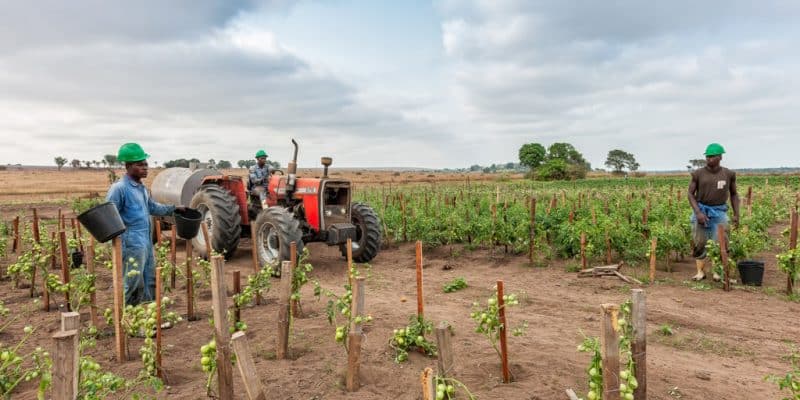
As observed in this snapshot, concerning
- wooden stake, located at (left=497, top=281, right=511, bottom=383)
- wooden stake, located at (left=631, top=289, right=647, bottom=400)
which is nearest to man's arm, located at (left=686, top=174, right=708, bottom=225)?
wooden stake, located at (left=497, top=281, right=511, bottom=383)

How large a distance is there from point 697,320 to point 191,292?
526cm

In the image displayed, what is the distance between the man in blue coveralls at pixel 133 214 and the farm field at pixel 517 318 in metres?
0.54

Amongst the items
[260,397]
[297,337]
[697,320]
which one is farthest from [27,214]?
[697,320]

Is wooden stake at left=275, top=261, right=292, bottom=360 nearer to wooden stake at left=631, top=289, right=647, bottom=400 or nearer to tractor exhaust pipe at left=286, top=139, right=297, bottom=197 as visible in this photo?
wooden stake at left=631, top=289, right=647, bottom=400

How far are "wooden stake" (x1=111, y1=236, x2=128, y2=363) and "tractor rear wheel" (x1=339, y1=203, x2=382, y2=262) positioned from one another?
14.8 ft

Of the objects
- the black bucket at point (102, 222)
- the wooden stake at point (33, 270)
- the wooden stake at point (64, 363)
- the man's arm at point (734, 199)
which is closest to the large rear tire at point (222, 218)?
the wooden stake at point (33, 270)

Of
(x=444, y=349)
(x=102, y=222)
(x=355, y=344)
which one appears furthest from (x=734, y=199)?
(x=102, y=222)

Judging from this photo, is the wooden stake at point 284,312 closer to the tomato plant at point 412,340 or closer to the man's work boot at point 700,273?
the tomato plant at point 412,340

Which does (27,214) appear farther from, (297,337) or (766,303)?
(766,303)

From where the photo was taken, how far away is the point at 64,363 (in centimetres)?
203

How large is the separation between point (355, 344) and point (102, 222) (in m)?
2.18

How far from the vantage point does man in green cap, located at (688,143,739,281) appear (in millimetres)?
6387

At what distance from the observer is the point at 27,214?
19.1 m

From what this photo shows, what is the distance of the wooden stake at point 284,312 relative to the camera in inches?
148
